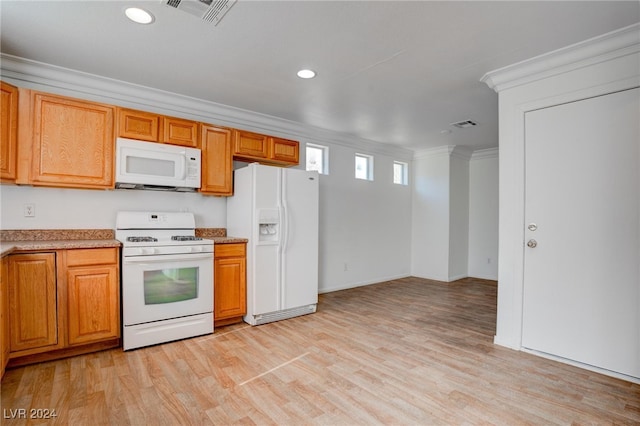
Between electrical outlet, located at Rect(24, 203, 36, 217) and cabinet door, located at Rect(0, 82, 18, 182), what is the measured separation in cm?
36

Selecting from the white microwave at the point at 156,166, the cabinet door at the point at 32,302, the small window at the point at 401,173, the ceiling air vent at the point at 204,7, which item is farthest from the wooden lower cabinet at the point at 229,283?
the small window at the point at 401,173

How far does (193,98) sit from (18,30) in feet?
Result: 4.94

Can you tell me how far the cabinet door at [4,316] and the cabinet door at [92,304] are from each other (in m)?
0.35

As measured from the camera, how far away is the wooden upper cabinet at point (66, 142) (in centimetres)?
264

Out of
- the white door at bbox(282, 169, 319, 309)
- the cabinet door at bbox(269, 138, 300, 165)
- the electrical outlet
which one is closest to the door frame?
the white door at bbox(282, 169, 319, 309)

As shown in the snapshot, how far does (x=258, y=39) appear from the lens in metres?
2.40

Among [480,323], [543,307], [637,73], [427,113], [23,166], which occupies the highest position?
[427,113]

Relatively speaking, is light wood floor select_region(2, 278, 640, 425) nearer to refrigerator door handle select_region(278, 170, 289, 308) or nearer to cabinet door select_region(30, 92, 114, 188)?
refrigerator door handle select_region(278, 170, 289, 308)

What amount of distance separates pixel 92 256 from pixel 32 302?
19.3 inches

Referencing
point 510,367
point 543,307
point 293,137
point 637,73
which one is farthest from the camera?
point 293,137

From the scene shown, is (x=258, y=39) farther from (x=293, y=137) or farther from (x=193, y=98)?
(x=293, y=137)

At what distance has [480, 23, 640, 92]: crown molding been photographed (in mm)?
2258

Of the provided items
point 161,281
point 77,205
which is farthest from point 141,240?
point 77,205

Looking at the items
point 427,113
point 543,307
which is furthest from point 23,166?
point 543,307
